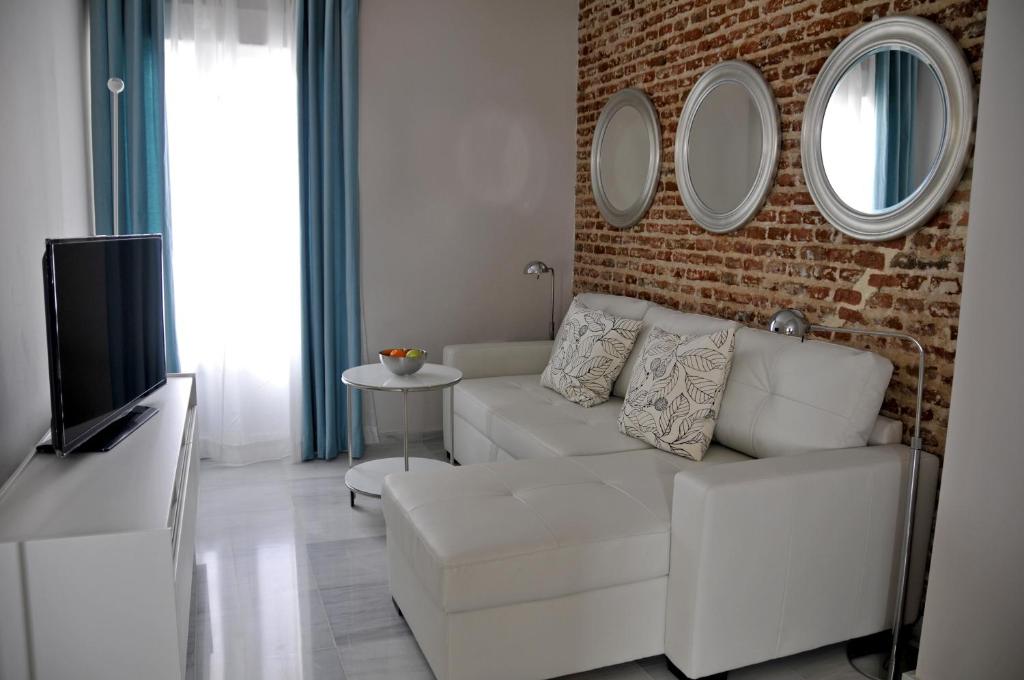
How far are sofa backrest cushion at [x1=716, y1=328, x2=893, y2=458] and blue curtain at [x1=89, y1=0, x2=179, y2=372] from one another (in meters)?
2.98

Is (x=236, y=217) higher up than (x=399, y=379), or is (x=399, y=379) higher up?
(x=236, y=217)

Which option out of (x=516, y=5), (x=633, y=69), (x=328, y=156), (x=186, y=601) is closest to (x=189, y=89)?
(x=328, y=156)

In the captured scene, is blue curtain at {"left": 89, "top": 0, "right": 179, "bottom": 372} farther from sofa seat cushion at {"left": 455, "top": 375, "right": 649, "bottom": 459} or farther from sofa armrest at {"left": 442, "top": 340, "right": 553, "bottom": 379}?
sofa seat cushion at {"left": 455, "top": 375, "right": 649, "bottom": 459}

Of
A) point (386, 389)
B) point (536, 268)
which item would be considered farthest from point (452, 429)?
point (536, 268)

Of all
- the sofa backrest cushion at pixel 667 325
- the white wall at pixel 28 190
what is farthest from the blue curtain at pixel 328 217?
the sofa backrest cushion at pixel 667 325

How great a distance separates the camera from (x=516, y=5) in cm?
509

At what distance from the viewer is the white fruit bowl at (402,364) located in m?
3.97

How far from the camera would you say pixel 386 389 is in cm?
380

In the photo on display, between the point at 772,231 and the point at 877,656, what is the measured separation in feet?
5.62

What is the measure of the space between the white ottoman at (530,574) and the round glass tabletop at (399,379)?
1.05 metres

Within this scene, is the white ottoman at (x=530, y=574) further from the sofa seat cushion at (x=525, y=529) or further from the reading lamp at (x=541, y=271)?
the reading lamp at (x=541, y=271)

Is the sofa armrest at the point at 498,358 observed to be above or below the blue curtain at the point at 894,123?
below

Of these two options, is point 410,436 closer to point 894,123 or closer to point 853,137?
point 853,137

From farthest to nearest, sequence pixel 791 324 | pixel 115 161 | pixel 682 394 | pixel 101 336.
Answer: pixel 115 161 < pixel 682 394 < pixel 101 336 < pixel 791 324
